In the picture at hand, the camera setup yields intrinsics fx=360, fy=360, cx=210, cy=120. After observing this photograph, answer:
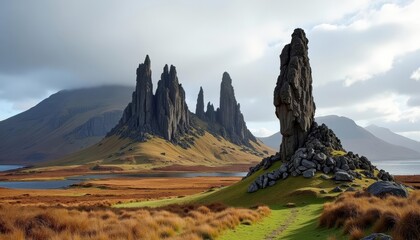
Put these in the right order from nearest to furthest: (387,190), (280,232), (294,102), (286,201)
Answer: (280,232) < (387,190) < (286,201) < (294,102)

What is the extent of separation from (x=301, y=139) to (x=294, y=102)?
6.27 m

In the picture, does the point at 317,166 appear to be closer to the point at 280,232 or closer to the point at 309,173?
the point at 309,173

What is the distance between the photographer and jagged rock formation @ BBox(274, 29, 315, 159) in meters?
59.0

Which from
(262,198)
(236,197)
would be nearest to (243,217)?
(262,198)

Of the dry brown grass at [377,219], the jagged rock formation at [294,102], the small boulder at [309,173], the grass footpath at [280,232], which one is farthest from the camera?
the jagged rock formation at [294,102]

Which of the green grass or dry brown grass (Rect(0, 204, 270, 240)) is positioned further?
the green grass

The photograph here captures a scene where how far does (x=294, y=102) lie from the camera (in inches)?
2336

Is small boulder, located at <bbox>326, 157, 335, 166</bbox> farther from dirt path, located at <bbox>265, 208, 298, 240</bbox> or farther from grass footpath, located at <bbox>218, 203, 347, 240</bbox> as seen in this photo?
grass footpath, located at <bbox>218, 203, 347, 240</bbox>

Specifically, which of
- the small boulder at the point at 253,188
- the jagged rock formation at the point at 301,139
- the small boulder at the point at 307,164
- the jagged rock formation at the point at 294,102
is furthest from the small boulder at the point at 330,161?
the small boulder at the point at 253,188

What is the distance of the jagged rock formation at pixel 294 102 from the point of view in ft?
194

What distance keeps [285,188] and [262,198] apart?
3.38 metres

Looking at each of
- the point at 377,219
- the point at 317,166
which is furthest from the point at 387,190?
the point at 317,166

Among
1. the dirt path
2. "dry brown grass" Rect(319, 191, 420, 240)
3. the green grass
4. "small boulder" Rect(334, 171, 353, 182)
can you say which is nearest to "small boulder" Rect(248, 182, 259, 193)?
the green grass

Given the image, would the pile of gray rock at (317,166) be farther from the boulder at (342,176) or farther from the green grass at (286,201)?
the green grass at (286,201)
